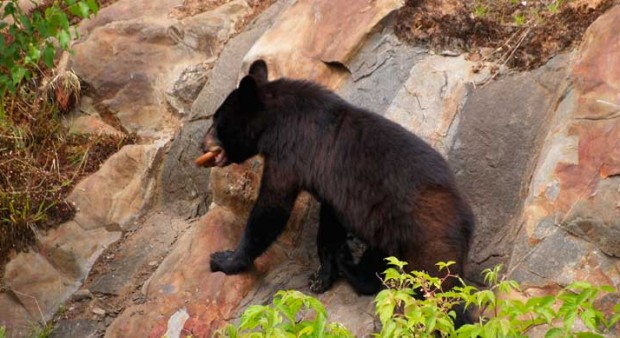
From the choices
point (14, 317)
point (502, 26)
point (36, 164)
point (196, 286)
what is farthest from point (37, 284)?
point (502, 26)

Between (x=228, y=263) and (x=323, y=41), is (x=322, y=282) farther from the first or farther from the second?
(x=323, y=41)

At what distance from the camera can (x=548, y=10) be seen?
7867 millimetres

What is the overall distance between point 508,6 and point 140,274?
413cm

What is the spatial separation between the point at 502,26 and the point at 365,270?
2573 millimetres

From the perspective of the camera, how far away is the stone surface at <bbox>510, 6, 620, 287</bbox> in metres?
5.92

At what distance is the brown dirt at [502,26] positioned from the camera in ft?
24.5

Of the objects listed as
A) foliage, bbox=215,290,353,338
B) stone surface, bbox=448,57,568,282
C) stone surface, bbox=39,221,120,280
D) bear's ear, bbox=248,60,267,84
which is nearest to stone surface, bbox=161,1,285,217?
stone surface, bbox=39,221,120,280

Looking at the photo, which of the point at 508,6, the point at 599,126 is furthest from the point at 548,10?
the point at 599,126

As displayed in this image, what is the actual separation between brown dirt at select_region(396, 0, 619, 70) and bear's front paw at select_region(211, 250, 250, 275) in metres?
2.48

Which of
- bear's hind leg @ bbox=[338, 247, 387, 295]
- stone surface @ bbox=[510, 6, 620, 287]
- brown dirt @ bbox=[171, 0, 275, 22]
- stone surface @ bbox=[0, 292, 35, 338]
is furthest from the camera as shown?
brown dirt @ bbox=[171, 0, 275, 22]

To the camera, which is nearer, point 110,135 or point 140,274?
point 140,274

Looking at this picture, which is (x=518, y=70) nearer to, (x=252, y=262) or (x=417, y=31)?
(x=417, y=31)

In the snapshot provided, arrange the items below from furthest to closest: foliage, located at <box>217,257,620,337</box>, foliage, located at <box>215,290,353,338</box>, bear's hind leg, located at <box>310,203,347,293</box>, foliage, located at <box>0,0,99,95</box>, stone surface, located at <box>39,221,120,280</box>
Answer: stone surface, located at <box>39,221,120,280</box>, bear's hind leg, located at <box>310,203,347,293</box>, foliage, located at <box>0,0,99,95</box>, foliage, located at <box>215,290,353,338</box>, foliage, located at <box>217,257,620,337</box>

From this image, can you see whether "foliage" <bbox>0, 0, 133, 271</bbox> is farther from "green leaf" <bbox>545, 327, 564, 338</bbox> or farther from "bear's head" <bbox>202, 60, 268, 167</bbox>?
"green leaf" <bbox>545, 327, 564, 338</bbox>
